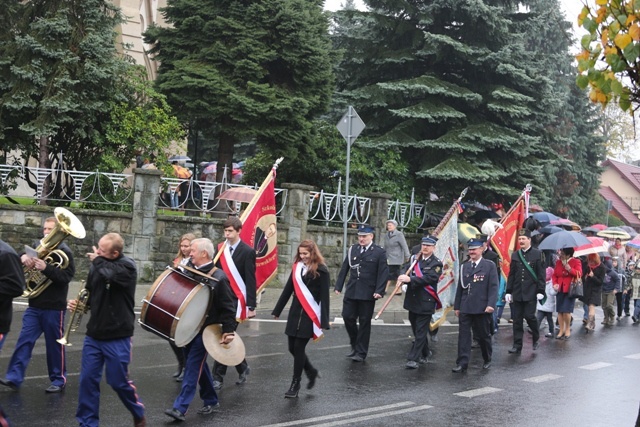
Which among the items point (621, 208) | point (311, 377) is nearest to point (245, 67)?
point (311, 377)

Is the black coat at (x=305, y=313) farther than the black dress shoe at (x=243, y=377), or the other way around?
the black dress shoe at (x=243, y=377)

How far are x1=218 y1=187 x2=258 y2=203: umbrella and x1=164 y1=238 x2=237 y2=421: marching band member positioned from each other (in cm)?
1147

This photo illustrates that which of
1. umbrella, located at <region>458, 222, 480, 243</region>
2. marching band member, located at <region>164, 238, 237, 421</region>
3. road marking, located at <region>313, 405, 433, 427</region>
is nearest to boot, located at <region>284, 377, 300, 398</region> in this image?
road marking, located at <region>313, 405, 433, 427</region>

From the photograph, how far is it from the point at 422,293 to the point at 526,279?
9.40 feet

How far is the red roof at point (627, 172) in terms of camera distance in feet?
217

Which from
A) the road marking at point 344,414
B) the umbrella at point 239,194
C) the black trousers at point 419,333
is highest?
the umbrella at point 239,194

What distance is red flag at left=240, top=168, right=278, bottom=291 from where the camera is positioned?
564 inches

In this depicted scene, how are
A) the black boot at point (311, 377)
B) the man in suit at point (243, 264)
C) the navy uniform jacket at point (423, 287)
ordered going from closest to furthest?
A: the black boot at point (311, 377)
the man in suit at point (243, 264)
the navy uniform jacket at point (423, 287)

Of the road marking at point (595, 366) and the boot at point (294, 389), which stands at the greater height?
the boot at point (294, 389)

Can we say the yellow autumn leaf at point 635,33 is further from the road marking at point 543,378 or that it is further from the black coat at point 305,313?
the road marking at point 543,378

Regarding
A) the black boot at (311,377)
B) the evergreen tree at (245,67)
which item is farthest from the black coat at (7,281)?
the evergreen tree at (245,67)

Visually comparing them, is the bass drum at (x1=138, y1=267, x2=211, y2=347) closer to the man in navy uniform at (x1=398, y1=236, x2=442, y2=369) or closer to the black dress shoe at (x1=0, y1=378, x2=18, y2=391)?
the black dress shoe at (x1=0, y1=378, x2=18, y2=391)

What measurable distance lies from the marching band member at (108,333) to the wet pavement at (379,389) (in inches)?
24.3

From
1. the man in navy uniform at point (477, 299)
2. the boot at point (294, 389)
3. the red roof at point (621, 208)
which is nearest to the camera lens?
the boot at point (294, 389)
